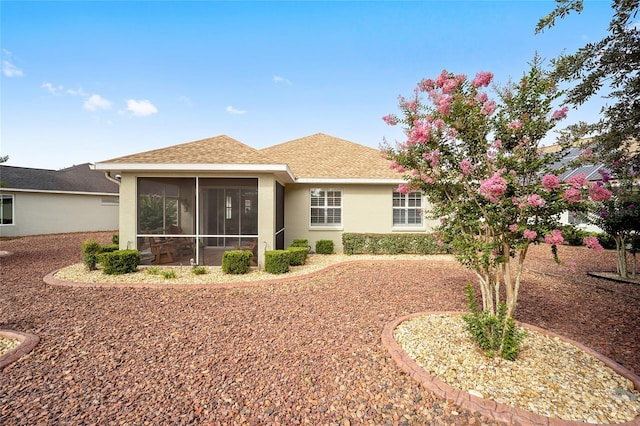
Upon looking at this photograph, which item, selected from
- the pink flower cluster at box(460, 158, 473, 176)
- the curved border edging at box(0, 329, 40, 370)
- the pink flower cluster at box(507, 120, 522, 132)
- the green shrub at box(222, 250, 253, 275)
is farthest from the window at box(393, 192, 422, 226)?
the curved border edging at box(0, 329, 40, 370)

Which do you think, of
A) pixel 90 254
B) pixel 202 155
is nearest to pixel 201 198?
pixel 202 155

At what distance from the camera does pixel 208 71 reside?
1229cm

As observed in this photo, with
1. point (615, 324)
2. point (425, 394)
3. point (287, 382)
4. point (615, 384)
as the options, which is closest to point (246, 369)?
point (287, 382)

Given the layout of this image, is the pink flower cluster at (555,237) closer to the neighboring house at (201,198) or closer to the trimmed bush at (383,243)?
the neighboring house at (201,198)

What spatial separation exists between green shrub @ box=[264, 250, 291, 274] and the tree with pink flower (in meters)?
4.83

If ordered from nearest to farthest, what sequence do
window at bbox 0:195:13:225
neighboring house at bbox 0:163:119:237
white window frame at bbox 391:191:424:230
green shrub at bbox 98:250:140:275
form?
green shrub at bbox 98:250:140:275 → white window frame at bbox 391:191:424:230 → window at bbox 0:195:13:225 → neighboring house at bbox 0:163:119:237

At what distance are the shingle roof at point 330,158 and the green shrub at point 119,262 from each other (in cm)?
642

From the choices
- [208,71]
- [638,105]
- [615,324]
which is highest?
[208,71]

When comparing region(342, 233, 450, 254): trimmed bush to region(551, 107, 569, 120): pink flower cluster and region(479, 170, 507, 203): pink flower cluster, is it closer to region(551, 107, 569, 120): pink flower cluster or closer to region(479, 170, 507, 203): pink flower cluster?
region(551, 107, 569, 120): pink flower cluster

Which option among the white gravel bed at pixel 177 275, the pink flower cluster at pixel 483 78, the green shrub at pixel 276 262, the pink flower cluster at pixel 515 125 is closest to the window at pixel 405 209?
the white gravel bed at pixel 177 275

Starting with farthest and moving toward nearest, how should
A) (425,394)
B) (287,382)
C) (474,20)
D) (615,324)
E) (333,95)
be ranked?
(333,95) → (474,20) → (615,324) → (287,382) → (425,394)

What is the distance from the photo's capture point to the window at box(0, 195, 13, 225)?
53.1 ft

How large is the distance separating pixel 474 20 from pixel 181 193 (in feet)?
31.8

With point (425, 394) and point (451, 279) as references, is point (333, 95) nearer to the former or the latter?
point (451, 279)
